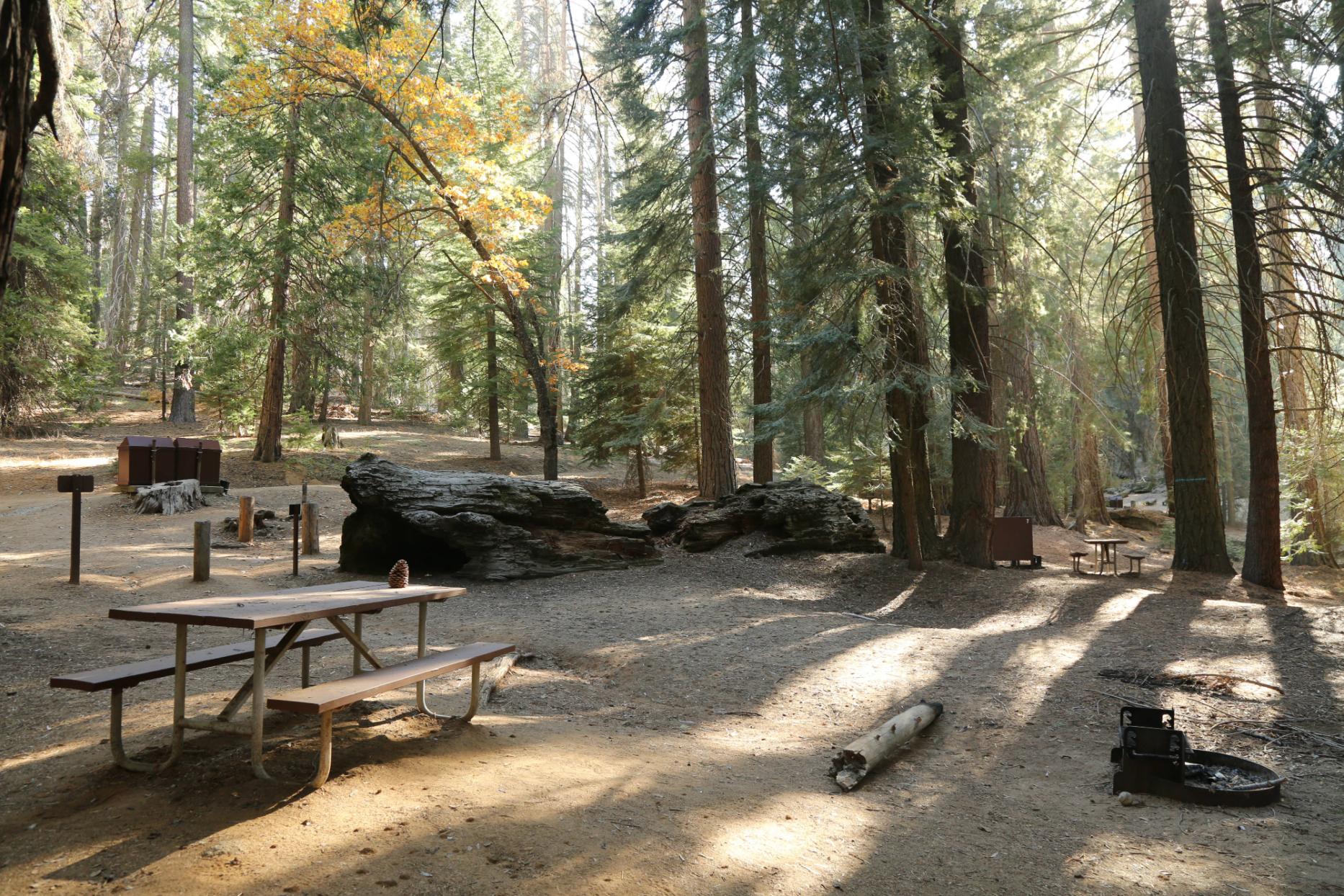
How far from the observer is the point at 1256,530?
10.4m

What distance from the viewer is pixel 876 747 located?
16.0 ft

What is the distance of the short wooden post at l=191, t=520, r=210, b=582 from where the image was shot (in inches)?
364

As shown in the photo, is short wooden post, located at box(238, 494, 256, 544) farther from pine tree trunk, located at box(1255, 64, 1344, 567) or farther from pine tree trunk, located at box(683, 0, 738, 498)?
pine tree trunk, located at box(1255, 64, 1344, 567)

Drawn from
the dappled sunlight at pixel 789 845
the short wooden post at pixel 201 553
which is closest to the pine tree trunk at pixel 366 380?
the short wooden post at pixel 201 553

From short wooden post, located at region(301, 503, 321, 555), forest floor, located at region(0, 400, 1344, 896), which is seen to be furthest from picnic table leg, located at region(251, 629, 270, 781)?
short wooden post, located at region(301, 503, 321, 555)

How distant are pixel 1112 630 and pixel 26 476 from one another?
19.7 meters

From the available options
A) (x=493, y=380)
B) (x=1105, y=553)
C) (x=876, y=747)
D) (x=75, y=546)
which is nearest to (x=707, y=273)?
(x=1105, y=553)

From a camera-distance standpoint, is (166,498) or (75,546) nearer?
(75,546)

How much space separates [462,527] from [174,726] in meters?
6.74

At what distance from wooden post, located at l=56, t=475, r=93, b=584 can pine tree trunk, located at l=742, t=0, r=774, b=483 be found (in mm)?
8541

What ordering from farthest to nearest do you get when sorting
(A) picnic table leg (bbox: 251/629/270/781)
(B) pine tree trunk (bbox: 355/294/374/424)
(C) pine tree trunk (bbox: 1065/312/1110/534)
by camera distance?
1. (B) pine tree trunk (bbox: 355/294/374/424)
2. (C) pine tree trunk (bbox: 1065/312/1110/534)
3. (A) picnic table leg (bbox: 251/629/270/781)

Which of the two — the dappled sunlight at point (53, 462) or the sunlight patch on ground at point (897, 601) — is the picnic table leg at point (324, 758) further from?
the dappled sunlight at point (53, 462)

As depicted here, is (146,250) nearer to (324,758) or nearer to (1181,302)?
(1181,302)

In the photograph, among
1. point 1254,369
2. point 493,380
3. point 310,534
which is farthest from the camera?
point 493,380
